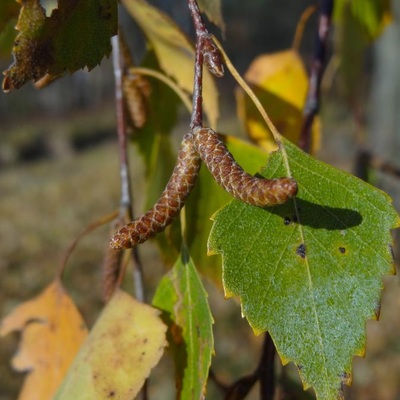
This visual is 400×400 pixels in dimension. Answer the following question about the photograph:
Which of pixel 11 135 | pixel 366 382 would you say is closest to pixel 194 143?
pixel 366 382

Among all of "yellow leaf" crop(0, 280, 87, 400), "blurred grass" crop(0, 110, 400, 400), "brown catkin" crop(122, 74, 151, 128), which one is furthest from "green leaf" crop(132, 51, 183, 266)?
"blurred grass" crop(0, 110, 400, 400)

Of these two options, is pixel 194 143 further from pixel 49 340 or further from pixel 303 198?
pixel 49 340


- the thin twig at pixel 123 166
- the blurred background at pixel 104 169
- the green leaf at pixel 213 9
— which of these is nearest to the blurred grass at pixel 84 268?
the blurred background at pixel 104 169

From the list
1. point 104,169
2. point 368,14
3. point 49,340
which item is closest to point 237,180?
point 49,340

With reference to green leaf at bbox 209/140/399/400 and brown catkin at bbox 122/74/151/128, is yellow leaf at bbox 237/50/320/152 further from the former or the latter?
green leaf at bbox 209/140/399/400

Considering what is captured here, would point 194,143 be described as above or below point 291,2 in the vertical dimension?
above

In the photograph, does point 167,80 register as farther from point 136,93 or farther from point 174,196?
point 174,196

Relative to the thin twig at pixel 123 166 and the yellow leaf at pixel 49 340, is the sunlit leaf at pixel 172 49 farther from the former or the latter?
the yellow leaf at pixel 49 340
